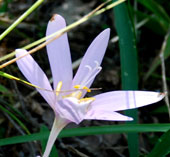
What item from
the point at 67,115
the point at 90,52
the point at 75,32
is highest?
the point at 75,32

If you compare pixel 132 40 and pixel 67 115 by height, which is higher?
pixel 132 40

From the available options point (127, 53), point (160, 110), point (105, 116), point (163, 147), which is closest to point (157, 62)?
point (160, 110)

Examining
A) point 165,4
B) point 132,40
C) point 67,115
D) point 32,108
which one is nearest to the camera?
point 67,115

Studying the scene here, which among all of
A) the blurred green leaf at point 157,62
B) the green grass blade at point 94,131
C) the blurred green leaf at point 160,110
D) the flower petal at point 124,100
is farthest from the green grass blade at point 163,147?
the blurred green leaf at point 157,62

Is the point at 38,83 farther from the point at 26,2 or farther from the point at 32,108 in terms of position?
the point at 26,2

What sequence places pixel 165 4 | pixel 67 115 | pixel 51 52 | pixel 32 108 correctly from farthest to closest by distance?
pixel 165 4, pixel 32 108, pixel 51 52, pixel 67 115

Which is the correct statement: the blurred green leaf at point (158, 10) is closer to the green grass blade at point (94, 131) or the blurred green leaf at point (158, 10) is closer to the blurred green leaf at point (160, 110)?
the blurred green leaf at point (160, 110)

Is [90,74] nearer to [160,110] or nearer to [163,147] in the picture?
[163,147]

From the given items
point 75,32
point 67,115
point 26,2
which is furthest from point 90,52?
point 26,2
